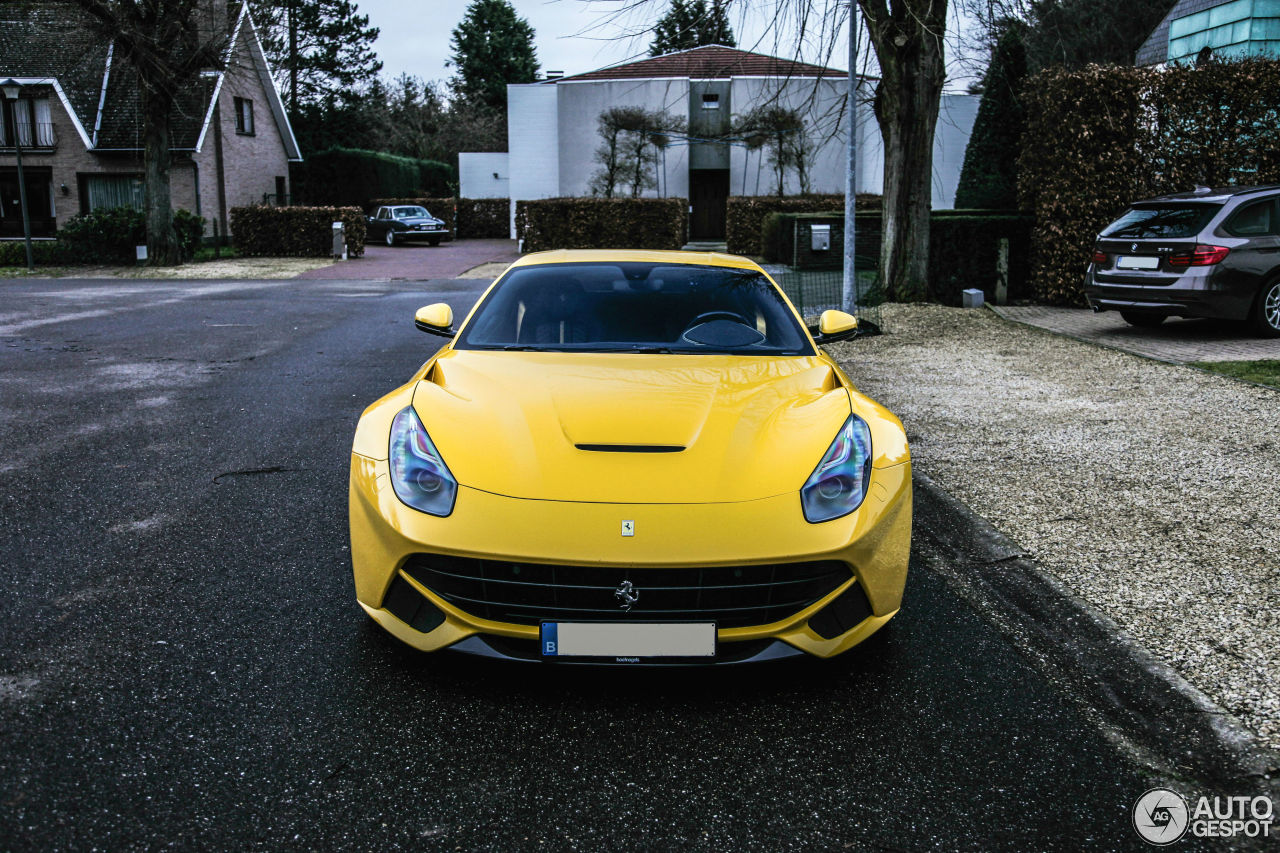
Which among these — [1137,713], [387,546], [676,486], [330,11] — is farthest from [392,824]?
[330,11]

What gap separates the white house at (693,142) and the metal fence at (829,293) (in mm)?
19910

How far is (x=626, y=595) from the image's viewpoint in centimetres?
296

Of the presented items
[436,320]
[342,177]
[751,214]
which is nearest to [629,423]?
[436,320]

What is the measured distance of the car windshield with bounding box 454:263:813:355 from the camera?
4359 millimetres

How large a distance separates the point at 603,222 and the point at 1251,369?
2303cm

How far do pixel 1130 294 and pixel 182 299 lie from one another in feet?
51.0

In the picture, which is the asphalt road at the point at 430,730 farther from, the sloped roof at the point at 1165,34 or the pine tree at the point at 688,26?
the sloped roof at the point at 1165,34

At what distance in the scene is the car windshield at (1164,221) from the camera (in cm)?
1078

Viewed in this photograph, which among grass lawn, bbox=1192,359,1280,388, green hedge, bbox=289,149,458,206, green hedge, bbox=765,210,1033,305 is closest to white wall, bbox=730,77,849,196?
green hedge, bbox=289,149,458,206

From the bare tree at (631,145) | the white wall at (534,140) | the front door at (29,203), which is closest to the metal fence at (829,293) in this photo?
the bare tree at (631,145)

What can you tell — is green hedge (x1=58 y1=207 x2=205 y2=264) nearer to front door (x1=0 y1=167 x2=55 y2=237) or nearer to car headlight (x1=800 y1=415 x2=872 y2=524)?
front door (x1=0 y1=167 x2=55 y2=237)

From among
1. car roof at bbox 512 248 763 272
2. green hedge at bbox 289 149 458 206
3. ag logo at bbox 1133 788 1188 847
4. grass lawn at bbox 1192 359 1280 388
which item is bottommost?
ag logo at bbox 1133 788 1188 847

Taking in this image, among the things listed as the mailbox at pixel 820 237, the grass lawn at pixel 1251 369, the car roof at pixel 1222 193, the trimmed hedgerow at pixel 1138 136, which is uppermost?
the trimmed hedgerow at pixel 1138 136

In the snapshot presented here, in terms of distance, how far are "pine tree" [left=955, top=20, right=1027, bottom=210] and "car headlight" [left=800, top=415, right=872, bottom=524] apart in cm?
1792
